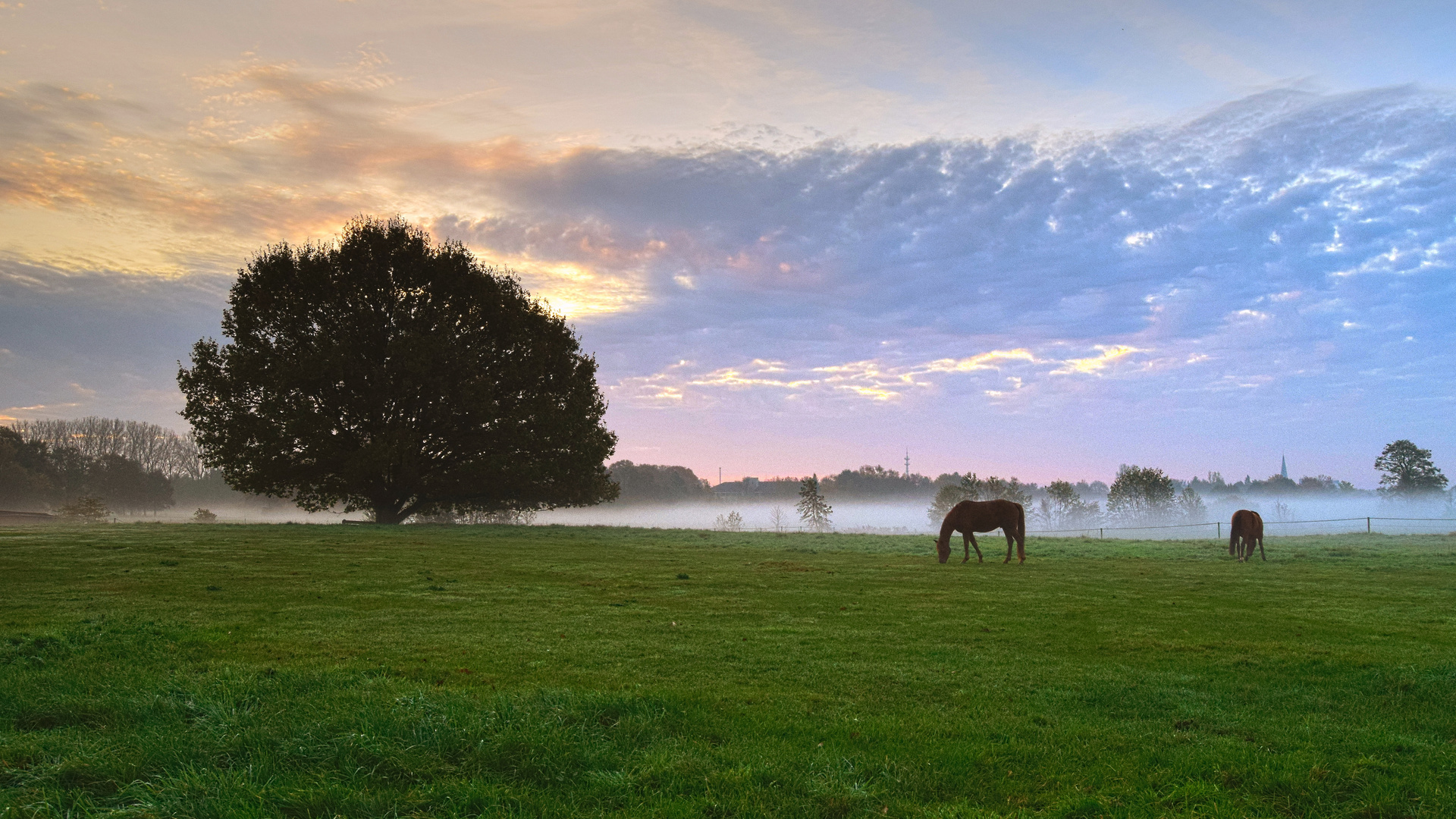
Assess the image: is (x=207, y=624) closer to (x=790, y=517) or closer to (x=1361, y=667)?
(x=1361, y=667)

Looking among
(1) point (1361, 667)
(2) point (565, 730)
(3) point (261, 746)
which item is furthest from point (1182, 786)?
(3) point (261, 746)

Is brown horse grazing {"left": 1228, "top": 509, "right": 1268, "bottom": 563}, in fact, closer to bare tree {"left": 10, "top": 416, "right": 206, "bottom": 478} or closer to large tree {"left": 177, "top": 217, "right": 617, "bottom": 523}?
large tree {"left": 177, "top": 217, "right": 617, "bottom": 523}

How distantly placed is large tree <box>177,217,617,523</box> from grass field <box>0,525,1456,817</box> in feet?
67.8

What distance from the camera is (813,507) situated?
115 meters

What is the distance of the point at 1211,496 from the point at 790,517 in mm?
109325

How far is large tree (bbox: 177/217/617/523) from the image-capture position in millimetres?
35969

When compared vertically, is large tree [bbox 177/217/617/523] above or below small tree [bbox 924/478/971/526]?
above

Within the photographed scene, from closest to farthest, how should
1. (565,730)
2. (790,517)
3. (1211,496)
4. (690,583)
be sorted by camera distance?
(565,730) → (690,583) → (790,517) → (1211,496)

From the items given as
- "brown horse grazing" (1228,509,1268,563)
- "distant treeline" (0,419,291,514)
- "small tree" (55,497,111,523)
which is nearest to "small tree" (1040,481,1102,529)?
"brown horse grazing" (1228,509,1268,563)

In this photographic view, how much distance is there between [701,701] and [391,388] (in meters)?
34.6

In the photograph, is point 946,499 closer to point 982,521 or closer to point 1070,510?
point 1070,510

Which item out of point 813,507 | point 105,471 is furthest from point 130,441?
point 813,507

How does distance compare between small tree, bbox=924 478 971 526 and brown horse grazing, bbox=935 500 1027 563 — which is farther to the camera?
small tree, bbox=924 478 971 526

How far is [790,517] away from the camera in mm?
154625
